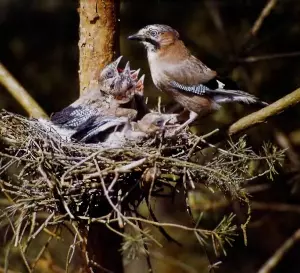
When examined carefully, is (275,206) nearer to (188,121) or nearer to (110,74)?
(188,121)

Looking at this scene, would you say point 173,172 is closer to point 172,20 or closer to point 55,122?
point 55,122

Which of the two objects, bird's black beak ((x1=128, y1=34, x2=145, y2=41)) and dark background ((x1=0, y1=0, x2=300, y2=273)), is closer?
bird's black beak ((x1=128, y1=34, x2=145, y2=41))

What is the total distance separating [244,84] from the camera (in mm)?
6406

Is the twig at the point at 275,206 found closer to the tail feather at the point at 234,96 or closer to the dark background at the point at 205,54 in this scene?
the dark background at the point at 205,54

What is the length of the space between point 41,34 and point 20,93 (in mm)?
3054

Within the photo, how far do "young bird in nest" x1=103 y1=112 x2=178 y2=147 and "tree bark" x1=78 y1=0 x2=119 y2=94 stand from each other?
31 centimetres

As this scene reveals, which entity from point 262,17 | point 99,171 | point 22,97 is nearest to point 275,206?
point 262,17

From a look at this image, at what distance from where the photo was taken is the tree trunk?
4672 mm

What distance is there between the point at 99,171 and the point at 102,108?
1.05 m

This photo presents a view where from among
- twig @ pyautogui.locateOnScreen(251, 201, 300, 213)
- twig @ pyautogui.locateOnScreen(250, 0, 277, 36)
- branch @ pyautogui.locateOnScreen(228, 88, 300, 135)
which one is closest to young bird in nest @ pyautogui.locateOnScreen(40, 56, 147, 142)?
branch @ pyautogui.locateOnScreen(228, 88, 300, 135)

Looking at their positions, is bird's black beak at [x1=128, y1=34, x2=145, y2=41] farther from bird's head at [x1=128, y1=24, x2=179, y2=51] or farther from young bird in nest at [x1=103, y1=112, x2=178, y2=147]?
young bird in nest at [x1=103, y1=112, x2=178, y2=147]

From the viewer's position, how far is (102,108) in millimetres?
4941

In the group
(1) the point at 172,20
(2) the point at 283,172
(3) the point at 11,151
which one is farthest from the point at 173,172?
(1) the point at 172,20

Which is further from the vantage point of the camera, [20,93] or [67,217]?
[20,93]
